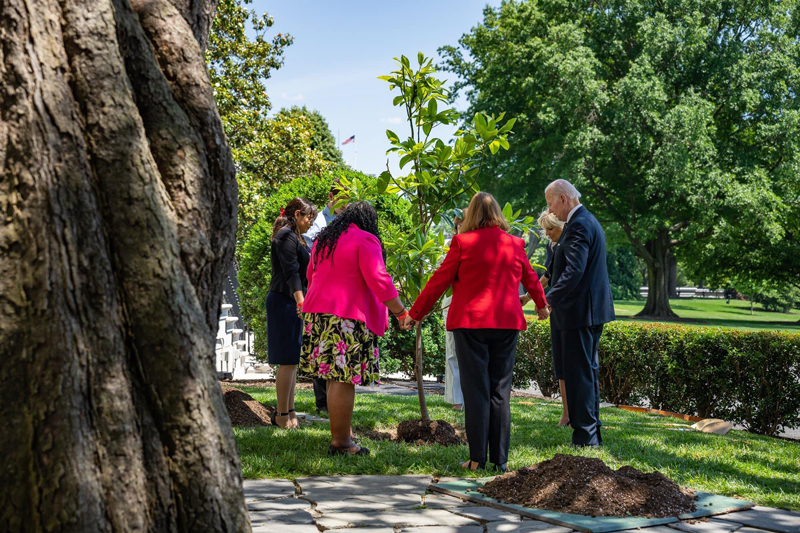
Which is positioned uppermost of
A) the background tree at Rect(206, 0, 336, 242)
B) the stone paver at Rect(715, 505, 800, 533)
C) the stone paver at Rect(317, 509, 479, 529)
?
the background tree at Rect(206, 0, 336, 242)

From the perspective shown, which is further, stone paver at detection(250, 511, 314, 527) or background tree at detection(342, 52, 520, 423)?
background tree at detection(342, 52, 520, 423)

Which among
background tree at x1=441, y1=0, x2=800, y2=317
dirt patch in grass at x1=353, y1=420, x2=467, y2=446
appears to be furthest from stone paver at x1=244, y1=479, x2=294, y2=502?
background tree at x1=441, y1=0, x2=800, y2=317

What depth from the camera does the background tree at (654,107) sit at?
31188 millimetres

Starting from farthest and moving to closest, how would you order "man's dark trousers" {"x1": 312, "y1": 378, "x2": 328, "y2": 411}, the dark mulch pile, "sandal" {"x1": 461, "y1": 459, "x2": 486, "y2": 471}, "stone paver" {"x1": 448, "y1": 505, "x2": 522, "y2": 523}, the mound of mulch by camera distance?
"man's dark trousers" {"x1": 312, "y1": 378, "x2": 328, "y2": 411} → the mound of mulch → "sandal" {"x1": 461, "y1": 459, "x2": 486, "y2": 471} → the dark mulch pile → "stone paver" {"x1": 448, "y1": 505, "x2": 522, "y2": 523}

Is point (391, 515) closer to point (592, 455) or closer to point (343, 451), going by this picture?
point (343, 451)

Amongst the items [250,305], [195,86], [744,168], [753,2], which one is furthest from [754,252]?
[195,86]

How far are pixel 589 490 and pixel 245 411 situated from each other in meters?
4.11

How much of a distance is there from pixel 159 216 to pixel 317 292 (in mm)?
3441

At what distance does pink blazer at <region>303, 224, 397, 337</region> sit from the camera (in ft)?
18.4

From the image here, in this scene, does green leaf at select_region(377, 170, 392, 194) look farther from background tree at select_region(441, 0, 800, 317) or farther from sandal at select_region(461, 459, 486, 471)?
background tree at select_region(441, 0, 800, 317)

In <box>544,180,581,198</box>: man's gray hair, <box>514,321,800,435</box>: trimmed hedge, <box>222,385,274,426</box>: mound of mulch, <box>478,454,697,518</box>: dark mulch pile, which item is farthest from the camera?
<box>514,321,800,435</box>: trimmed hedge

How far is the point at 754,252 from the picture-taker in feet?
117

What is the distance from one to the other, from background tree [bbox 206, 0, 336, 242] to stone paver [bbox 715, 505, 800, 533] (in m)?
14.7

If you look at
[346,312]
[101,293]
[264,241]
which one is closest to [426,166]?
[346,312]
